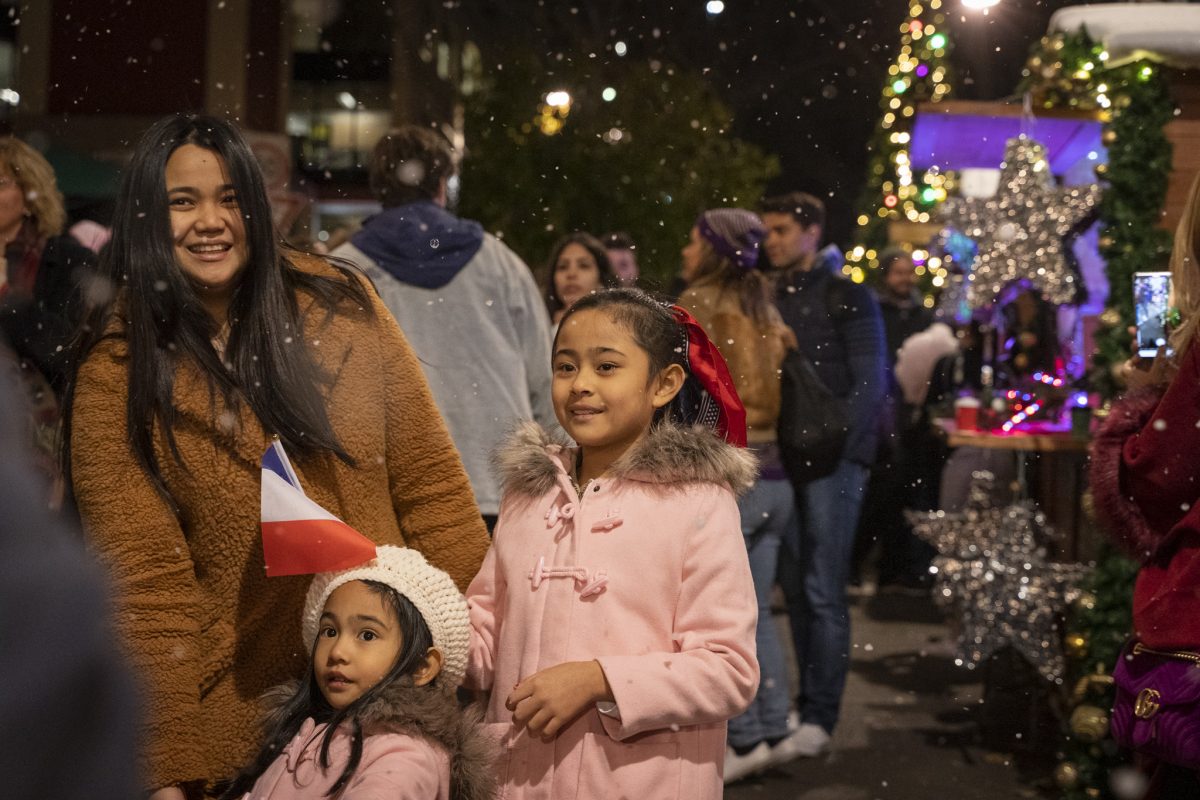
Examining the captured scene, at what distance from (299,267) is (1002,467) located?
18.4 feet

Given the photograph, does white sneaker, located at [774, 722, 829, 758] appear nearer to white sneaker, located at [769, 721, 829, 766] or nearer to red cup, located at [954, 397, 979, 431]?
white sneaker, located at [769, 721, 829, 766]

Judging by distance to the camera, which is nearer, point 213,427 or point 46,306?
point 213,427

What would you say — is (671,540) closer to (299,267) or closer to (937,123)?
(299,267)

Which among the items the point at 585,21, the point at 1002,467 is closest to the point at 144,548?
the point at 1002,467

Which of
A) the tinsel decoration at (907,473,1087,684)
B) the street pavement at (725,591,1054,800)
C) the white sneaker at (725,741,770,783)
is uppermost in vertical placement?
the tinsel decoration at (907,473,1087,684)

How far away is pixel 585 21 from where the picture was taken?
2634 centimetres

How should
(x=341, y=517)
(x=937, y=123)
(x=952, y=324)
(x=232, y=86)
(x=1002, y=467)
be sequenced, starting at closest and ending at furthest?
(x=341, y=517) < (x=937, y=123) < (x=1002, y=467) < (x=952, y=324) < (x=232, y=86)

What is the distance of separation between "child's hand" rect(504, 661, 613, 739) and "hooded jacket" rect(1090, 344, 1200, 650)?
5.09 ft

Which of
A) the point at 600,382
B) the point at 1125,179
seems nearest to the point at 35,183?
the point at 600,382

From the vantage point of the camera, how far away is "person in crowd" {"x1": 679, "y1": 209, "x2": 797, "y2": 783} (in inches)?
207

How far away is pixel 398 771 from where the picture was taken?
233 centimetres

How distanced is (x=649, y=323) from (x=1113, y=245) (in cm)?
342

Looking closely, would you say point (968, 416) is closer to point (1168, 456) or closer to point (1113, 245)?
point (1113, 245)

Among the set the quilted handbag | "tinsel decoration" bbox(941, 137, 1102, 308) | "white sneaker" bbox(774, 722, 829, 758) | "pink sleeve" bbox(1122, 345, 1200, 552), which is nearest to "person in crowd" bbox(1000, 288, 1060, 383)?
"tinsel decoration" bbox(941, 137, 1102, 308)
